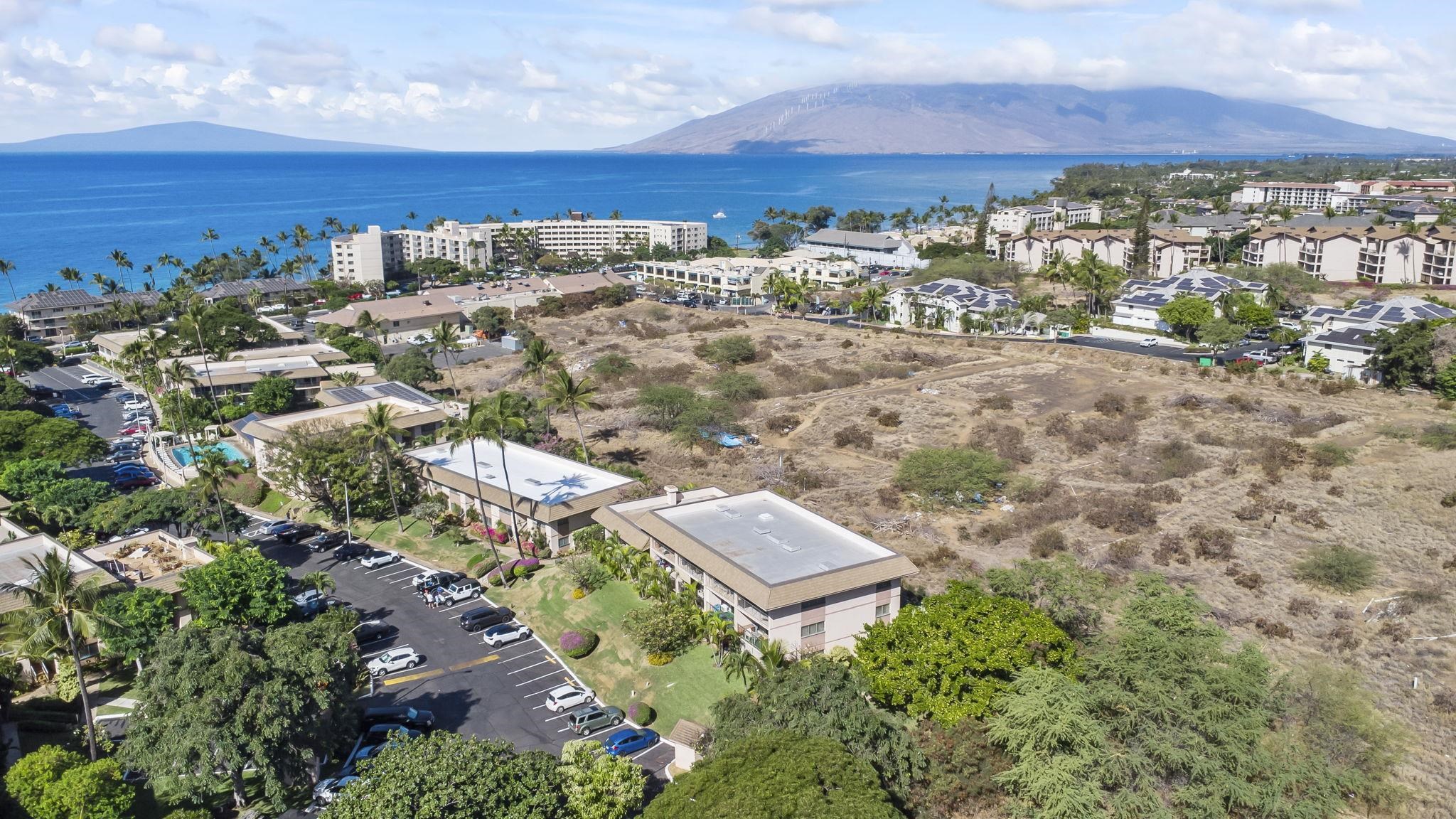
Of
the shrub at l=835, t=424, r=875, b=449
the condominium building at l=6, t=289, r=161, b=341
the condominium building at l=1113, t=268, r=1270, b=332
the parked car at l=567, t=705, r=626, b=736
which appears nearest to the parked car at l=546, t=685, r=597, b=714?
the parked car at l=567, t=705, r=626, b=736

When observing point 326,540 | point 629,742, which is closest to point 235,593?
point 326,540

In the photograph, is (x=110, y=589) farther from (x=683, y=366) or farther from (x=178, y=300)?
(x=178, y=300)

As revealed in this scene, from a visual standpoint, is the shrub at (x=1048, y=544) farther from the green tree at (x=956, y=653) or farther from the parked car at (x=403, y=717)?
the parked car at (x=403, y=717)

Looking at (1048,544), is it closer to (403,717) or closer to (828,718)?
(828,718)

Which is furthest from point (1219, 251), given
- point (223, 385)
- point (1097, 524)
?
point (223, 385)

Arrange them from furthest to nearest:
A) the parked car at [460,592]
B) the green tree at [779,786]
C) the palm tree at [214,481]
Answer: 1. the palm tree at [214,481]
2. the parked car at [460,592]
3. the green tree at [779,786]

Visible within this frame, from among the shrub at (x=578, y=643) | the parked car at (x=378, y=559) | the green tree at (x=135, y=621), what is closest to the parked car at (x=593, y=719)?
the shrub at (x=578, y=643)

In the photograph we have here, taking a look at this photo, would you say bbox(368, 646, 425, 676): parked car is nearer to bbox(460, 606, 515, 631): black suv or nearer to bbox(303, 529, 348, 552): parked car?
bbox(460, 606, 515, 631): black suv

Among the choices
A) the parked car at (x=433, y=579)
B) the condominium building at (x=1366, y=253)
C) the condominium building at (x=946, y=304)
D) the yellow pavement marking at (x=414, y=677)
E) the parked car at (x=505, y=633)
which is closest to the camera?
the yellow pavement marking at (x=414, y=677)
